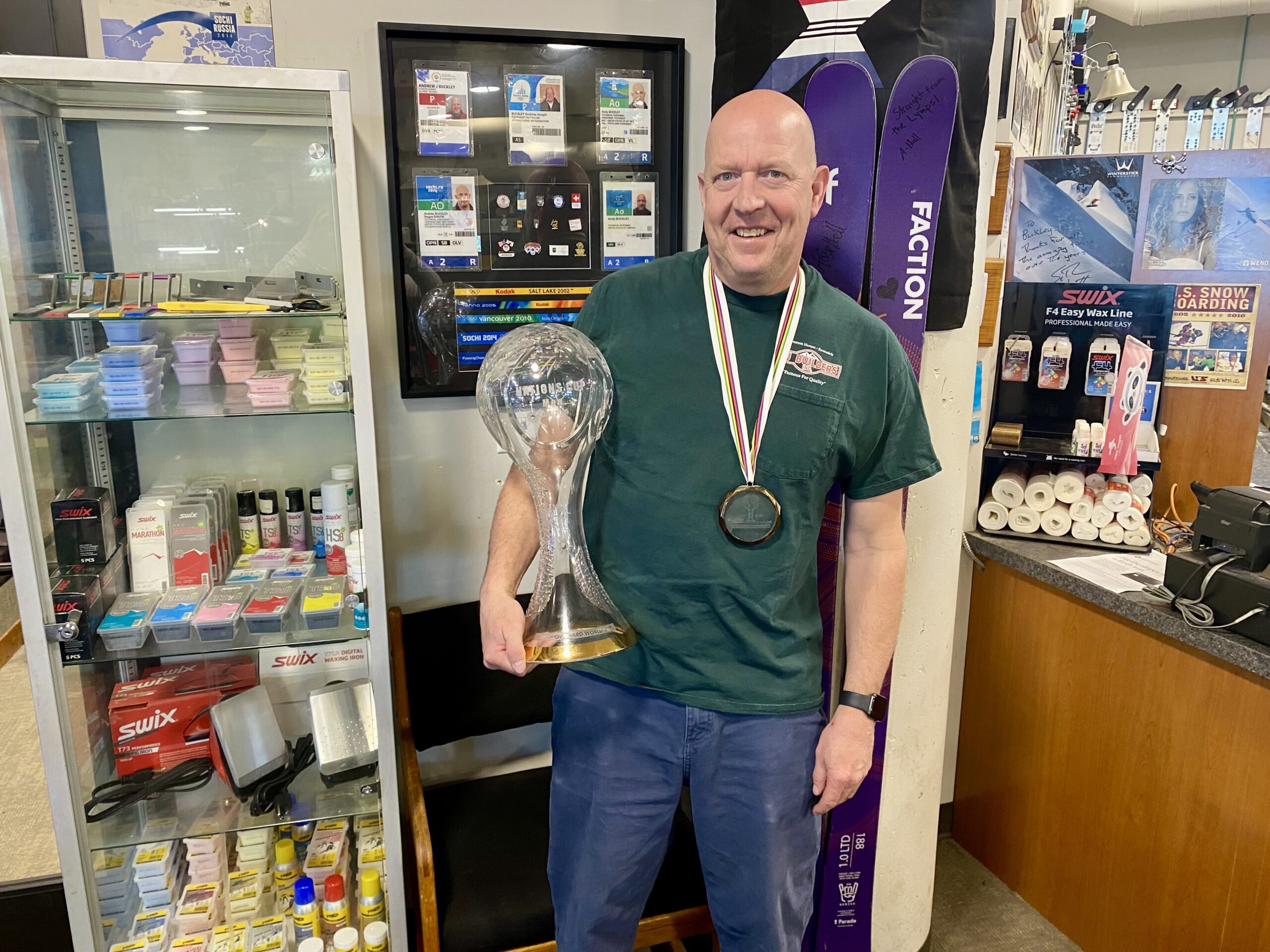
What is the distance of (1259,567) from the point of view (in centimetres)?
181

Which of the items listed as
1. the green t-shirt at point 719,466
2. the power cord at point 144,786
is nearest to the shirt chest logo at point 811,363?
the green t-shirt at point 719,466

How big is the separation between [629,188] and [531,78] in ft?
1.13

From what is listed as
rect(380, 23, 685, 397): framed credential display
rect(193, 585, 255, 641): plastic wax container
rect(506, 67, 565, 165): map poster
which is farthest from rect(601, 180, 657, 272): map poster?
rect(193, 585, 255, 641): plastic wax container

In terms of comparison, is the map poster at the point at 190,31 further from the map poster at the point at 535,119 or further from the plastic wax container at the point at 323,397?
the plastic wax container at the point at 323,397

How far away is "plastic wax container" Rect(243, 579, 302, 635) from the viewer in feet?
5.88

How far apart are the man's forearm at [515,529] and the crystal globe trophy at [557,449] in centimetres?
9

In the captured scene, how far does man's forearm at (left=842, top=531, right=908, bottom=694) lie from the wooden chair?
0.71 metres

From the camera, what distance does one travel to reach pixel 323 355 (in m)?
1.81

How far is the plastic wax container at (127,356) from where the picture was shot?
5.56ft

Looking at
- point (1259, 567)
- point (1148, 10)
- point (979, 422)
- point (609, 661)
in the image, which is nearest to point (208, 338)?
point (609, 661)

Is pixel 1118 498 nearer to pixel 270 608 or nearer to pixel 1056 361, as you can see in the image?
pixel 1056 361

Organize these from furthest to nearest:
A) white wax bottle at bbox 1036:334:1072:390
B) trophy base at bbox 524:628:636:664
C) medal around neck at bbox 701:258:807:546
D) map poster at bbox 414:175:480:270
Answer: white wax bottle at bbox 1036:334:1072:390 < map poster at bbox 414:175:480:270 < medal around neck at bbox 701:258:807:546 < trophy base at bbox 524:628:636:664

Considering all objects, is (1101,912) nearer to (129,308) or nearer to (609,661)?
(609,661)

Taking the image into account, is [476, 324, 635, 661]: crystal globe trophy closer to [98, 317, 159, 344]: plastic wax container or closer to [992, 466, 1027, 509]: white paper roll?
[98, 317, 159, 344]: plastic wax container
